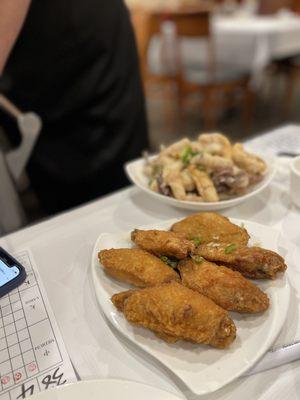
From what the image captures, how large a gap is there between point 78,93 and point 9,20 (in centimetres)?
36

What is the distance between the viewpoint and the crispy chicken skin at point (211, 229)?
0.56 metres

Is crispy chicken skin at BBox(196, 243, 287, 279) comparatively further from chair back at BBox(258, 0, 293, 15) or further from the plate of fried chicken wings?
chair back at BBox(258, 0, 293, 15)

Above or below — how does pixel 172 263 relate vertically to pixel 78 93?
below

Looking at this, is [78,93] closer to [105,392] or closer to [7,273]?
[7,273]

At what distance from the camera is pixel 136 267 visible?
1.68 ft

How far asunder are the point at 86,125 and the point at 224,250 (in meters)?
0.85

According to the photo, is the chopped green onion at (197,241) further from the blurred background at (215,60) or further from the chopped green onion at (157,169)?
the blurred background at (215,60)

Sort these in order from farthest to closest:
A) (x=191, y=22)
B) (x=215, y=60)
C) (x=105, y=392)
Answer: (x=215, y=60) → (x=191, y=22) → (x=105, y=392)

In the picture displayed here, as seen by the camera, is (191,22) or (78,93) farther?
(191,22)

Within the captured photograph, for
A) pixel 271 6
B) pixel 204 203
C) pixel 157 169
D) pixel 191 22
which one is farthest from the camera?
pixel 271 6

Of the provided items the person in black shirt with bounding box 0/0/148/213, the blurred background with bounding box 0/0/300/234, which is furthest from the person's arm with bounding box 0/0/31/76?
the blurred background with bounding box 0/0/300/234

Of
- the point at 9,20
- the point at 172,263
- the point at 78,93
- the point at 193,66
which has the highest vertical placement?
the point at 9,20

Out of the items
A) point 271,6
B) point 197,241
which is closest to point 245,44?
point 271,6

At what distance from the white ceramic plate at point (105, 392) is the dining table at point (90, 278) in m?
0.03
